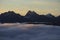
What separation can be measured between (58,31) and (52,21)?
332mm

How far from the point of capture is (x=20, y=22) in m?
5.49

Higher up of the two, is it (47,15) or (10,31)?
(47,15)

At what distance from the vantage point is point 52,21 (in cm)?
513

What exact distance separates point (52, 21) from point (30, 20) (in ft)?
1.76

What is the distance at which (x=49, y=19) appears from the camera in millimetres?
5230

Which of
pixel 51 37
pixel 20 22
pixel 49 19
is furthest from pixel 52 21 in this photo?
pixel 20 22

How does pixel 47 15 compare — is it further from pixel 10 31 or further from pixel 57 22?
pixel 10 31

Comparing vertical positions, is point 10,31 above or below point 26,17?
below

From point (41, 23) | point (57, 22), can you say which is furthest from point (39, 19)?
point (57, 22)

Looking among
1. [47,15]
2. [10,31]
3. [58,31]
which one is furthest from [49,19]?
[10,31]

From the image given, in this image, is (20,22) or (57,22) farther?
(20,22)

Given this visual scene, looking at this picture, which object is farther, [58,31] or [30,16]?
[30,16]

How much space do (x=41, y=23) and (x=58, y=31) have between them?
516 mm

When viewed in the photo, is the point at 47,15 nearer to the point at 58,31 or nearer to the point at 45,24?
the point at 45,24
